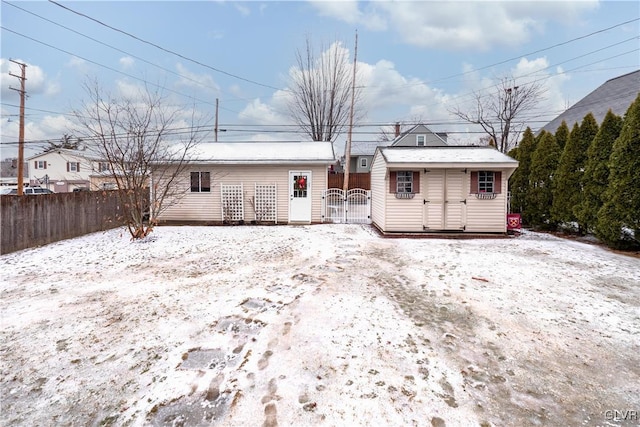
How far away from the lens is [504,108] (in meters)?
19.8

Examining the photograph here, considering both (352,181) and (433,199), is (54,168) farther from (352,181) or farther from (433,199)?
(433,199)

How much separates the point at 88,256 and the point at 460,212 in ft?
30.0

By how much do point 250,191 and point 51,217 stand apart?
18.4 ft

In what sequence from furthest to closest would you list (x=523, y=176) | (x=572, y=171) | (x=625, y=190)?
(x=523, y=176) → (x=572, y=171) → (x=625, y=190)

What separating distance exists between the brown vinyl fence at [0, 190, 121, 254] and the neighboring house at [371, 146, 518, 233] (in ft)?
27.6

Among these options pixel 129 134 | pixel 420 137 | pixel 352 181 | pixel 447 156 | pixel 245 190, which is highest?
pixel 420 137

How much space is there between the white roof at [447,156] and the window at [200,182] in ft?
20.7

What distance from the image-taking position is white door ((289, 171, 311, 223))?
37.1 feet

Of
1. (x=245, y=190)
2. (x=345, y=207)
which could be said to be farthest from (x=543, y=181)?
(x=245, y=190)

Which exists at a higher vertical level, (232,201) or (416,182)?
(416,182)

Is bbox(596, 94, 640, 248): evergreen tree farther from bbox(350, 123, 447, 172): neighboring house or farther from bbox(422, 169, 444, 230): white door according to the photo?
bbox(350, 123, 447, 172): neighboring house

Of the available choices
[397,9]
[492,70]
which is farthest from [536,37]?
[397,9]

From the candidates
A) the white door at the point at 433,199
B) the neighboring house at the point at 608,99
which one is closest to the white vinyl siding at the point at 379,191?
the white door at the point at 433,199

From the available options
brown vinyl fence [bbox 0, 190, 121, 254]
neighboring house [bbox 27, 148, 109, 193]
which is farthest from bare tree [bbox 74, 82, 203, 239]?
neighboring house [bbox 27, 148, 109, 193]
